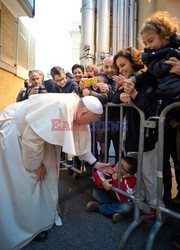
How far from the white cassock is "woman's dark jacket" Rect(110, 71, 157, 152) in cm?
35

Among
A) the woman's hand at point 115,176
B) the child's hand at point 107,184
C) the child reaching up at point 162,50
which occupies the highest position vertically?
the child reaching up at point 162,50

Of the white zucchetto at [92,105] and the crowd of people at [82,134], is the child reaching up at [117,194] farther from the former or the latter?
the white zucchetto at [92,105]

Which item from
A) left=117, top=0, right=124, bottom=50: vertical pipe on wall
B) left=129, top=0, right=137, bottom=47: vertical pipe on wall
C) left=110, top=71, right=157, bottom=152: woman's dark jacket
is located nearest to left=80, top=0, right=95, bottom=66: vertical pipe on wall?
left=117, top=0, right=124, bottom=50: vertical pipe on wall

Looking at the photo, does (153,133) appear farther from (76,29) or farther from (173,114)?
(76,29)

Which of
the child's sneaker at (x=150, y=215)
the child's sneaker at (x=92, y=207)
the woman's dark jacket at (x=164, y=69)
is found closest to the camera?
the woman's dark jacket at (x=164, y=69)

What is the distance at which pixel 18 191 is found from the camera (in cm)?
147

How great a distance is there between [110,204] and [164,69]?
126 cm

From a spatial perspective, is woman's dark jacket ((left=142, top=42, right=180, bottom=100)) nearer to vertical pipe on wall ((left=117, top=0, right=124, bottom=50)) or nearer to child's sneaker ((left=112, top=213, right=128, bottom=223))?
child's sneaker ((left=112, top=213, right=128, bottom=223))

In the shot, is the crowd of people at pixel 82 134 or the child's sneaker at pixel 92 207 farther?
the child's sneaker at pixel 92 207

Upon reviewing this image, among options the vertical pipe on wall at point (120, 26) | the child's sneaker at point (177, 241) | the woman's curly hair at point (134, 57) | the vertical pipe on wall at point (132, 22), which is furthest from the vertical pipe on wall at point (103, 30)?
the child's sneaker at point (177, 241)

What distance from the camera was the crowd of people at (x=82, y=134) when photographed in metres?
1.33

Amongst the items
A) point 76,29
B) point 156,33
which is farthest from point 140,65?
point 76,29

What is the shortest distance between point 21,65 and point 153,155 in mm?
6032

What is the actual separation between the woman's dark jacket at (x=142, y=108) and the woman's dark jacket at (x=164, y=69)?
13 centimetres
